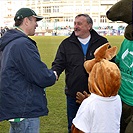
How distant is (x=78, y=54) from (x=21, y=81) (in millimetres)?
1276

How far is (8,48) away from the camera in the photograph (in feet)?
9.71

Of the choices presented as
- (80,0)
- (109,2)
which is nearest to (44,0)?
(80,0)

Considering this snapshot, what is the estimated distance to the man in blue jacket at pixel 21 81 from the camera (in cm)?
291

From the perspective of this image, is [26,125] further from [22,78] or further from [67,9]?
[67,9]

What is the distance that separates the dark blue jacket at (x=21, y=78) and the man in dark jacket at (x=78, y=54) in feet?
3.45

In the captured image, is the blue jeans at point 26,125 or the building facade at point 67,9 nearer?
the blue jeans at point 26,125

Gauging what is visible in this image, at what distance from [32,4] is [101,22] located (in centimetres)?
2098

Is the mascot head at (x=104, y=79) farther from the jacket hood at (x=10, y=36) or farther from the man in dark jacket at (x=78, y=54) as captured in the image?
the man in dark jacket at (x=78, y=54)

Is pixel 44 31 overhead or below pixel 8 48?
below

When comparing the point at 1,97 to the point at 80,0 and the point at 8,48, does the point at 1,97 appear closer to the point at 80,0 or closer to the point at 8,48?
the point at 8,48

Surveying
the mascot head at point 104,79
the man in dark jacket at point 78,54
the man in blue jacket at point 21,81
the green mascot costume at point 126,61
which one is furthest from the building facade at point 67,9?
the mascot head at point 104,79

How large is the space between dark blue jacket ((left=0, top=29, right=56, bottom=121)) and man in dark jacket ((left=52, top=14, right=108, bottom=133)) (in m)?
1.05

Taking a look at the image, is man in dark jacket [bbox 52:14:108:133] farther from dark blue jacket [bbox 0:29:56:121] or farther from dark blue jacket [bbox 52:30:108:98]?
dark blue jacket [bbox 0:29:56:121]

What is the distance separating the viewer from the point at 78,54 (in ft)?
13.3
